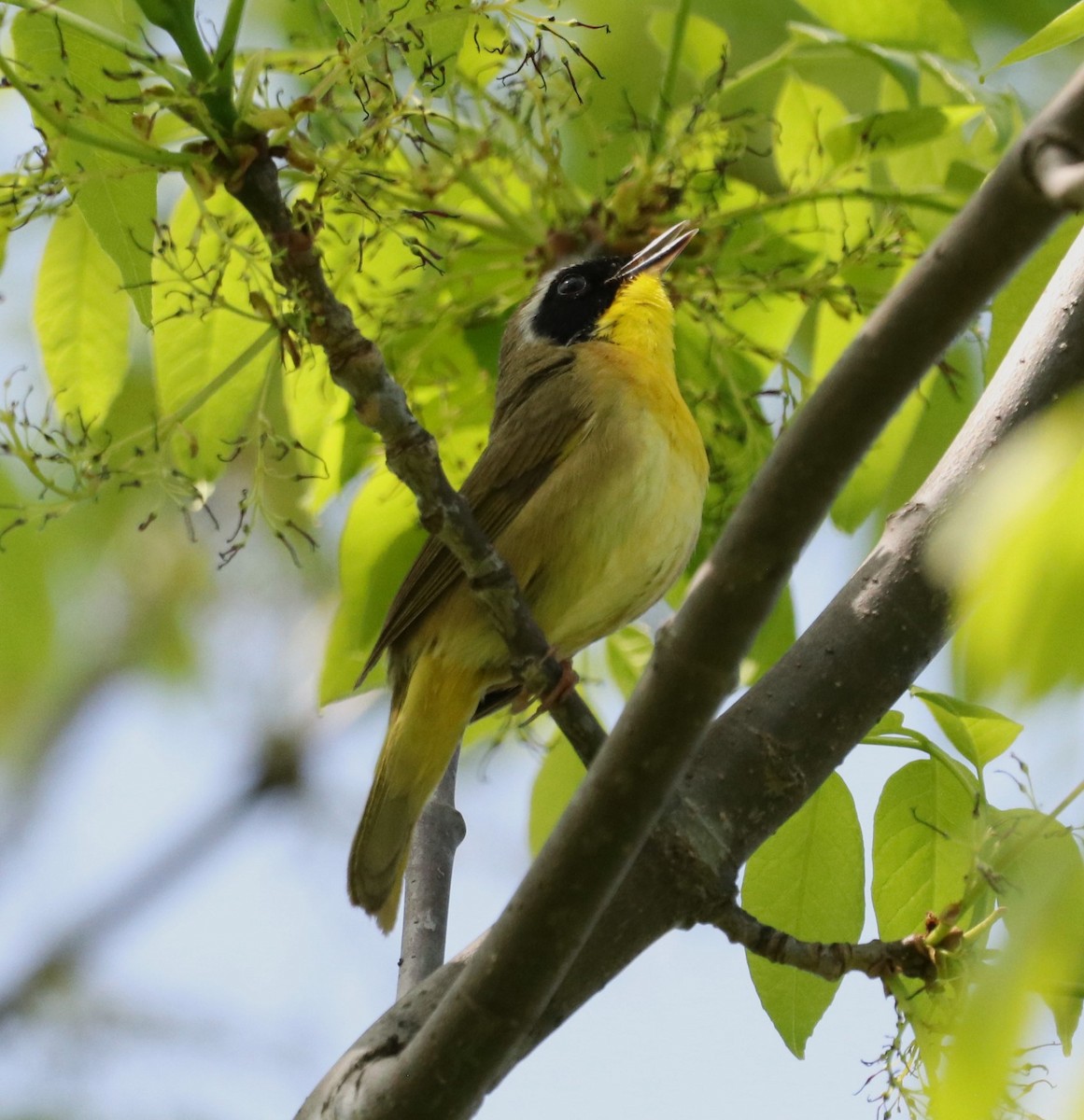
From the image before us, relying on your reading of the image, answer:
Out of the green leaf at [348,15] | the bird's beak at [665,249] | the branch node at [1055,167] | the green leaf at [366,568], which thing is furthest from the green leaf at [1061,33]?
the green leaf at [366,568]

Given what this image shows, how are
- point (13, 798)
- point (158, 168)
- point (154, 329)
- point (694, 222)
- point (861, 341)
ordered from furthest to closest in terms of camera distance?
point (13, 798) < point (694, 222) < point (154, 329) < point (158, 168) < point (861, 341)

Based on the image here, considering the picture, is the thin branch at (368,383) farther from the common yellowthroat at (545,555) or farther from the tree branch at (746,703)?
the common yellowthroat at (545,555)

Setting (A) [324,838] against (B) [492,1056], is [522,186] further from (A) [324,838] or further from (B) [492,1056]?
(A) [324,838]

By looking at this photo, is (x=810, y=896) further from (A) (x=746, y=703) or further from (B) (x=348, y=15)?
(B) (x=348, y=15)

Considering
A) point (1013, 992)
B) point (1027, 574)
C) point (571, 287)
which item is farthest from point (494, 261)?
point (1013, 992)

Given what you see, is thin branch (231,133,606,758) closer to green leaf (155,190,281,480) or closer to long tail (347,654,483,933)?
green leaf (155,190,281,480)

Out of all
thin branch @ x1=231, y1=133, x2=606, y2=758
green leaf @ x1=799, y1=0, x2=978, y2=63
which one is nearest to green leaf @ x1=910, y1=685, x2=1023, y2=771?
thin branch @ x1=231, y1=133, x2=606, y2=758

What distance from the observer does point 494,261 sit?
3822 millimetres

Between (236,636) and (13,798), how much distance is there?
50.7 inches

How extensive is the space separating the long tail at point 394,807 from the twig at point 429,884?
53mm

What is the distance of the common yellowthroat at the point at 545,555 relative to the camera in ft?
12.5

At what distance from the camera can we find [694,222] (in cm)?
362

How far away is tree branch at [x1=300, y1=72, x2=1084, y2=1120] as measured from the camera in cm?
171

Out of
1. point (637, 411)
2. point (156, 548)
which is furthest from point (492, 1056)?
point (156, 548)
